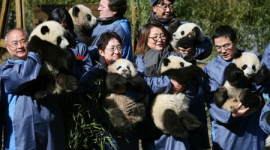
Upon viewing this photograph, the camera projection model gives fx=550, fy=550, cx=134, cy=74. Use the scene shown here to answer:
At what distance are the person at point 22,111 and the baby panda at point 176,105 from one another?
3.40ft

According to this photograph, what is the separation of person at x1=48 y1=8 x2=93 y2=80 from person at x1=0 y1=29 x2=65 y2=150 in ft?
1.58

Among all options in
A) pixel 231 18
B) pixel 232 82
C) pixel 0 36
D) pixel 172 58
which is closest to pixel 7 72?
pixel 172 58

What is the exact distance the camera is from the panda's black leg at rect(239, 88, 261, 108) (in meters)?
5.64

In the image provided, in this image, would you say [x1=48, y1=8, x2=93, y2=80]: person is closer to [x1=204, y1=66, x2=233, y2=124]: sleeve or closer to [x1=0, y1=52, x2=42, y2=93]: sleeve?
[x1=0, y1=52, x2=42, y2=93]: sleeve

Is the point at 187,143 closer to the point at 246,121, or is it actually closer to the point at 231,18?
the point at 246,121

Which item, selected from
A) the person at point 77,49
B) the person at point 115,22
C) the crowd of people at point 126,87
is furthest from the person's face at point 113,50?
the person at point 115,22

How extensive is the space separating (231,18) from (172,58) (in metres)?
5.99

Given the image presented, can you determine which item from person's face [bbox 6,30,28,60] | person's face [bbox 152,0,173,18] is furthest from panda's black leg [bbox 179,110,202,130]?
person's face [bbox 6,30,28,60]

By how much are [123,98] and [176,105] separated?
56 centimetres

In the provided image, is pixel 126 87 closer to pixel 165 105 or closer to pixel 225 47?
pixel 165 105

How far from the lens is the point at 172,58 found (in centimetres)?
558

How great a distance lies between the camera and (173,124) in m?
5.37

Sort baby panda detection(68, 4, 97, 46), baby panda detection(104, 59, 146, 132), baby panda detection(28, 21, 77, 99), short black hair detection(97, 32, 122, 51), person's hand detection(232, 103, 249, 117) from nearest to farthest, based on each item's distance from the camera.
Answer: baby panda detection(28, 21, 77, 99) < baby panda detection(104, 59, 146, 132) < short black hair detection(97, 32, 122, 51) < person's hand detection(232, 103, 249, 117) < baby panda detection(68, 4, 97, 46)

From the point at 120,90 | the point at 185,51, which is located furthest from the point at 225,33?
the point at 120,90
